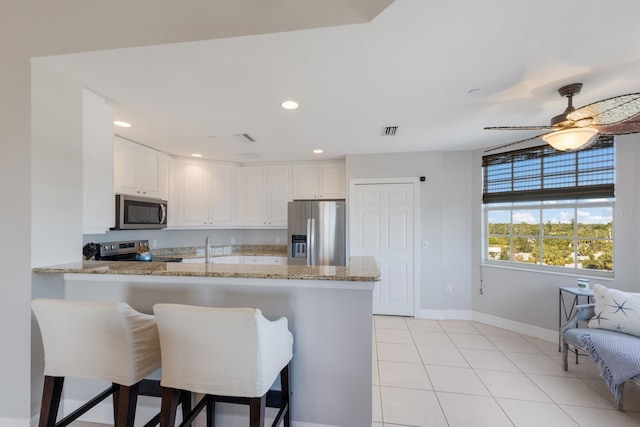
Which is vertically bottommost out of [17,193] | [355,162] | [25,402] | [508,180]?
[25,402]

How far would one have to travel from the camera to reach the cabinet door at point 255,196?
4.50 m

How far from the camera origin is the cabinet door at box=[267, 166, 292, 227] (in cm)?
443

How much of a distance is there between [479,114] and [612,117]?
0.87 meters

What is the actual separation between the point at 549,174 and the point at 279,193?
142 inches

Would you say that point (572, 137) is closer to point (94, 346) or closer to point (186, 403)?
point (186, 403)

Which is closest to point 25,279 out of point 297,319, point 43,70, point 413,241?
point 43,70

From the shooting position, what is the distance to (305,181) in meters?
4.38

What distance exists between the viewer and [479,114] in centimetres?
246

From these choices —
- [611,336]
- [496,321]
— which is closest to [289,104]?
[611,336]

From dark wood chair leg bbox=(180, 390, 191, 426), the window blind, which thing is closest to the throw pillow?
the window blind

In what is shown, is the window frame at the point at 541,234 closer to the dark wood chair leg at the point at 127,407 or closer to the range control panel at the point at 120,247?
the dark wood chair leg at the point at 127,407

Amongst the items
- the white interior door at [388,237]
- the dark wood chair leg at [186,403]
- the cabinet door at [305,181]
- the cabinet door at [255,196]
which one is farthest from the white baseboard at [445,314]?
the dark wood chair leg at [186,403]

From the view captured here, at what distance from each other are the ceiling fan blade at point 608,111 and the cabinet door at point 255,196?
376cm

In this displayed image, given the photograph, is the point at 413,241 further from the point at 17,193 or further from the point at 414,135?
the point at 17,193
